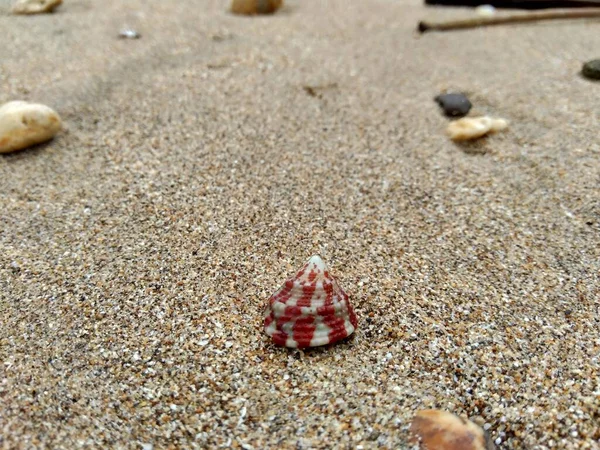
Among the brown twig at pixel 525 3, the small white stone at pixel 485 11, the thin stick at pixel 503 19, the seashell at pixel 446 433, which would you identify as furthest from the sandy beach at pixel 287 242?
the brown twig at pixel 525 3

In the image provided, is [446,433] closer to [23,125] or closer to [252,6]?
[23,125]

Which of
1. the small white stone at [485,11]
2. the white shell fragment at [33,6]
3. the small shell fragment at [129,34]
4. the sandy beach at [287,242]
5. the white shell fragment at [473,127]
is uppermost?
the small white stone at [485,11]

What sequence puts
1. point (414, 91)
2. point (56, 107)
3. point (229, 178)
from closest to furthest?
point (229, 178) < point (56, 107) < point (414, 91)

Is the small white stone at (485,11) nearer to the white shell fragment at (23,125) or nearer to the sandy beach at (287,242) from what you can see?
the sandy beach at (287,242)

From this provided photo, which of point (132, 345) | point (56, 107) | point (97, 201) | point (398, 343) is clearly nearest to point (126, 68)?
point (56, 107)

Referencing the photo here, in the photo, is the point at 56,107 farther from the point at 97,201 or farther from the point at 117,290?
the point at 117,290

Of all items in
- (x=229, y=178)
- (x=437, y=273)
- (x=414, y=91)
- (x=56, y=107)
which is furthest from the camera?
(x=414, y=91)
